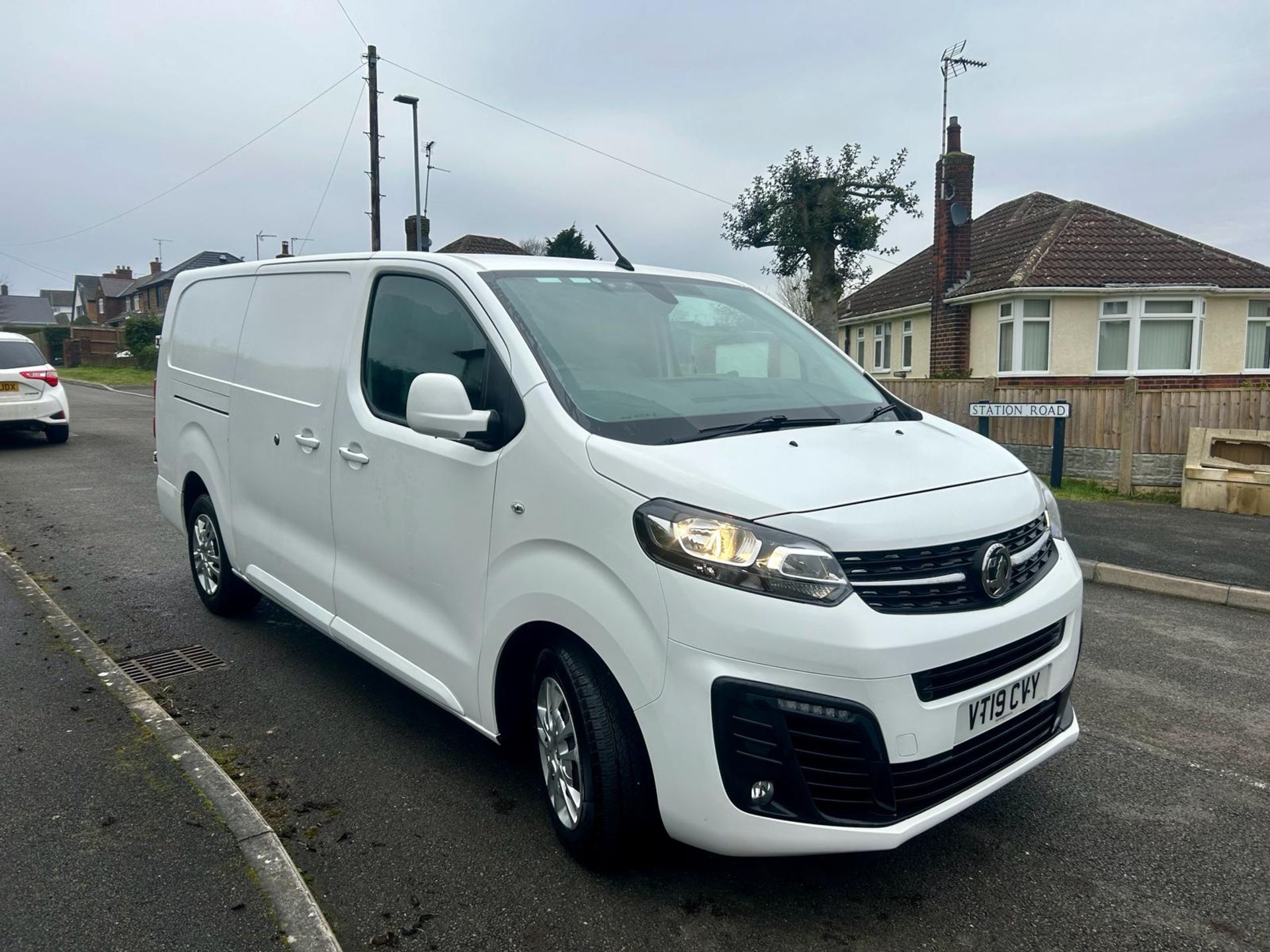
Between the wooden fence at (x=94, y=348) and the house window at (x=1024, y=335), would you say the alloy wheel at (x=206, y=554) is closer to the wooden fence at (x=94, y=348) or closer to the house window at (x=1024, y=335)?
the house window at (x=1024, y=335)

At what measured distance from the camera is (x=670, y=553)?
8.52 feet

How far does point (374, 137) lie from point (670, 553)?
24.5 meters

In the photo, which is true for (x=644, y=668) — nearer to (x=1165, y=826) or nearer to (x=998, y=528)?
(x=998, y=528)

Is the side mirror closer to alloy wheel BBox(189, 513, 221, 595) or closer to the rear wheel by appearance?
the rear wheel

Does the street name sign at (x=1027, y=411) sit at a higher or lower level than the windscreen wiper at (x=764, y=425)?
lower

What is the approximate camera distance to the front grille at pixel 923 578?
8.43ft

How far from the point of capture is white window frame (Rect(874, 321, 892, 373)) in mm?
26078


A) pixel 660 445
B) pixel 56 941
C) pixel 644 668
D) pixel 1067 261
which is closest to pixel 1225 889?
pixel 644 668

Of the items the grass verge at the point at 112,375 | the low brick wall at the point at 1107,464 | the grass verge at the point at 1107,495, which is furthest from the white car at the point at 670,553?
the grass verge at the point at 112,375

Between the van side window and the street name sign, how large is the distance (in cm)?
1028

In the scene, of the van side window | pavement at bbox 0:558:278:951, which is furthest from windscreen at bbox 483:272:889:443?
pavement at bbox 0:558:278:951

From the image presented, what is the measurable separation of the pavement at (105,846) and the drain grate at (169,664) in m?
0.47

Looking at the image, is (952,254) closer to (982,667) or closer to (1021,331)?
(1021,331)

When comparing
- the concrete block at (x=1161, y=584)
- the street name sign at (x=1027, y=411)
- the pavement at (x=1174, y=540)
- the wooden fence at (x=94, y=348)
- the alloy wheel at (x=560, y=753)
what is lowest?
the concrete block at (x=1161, y=584)
